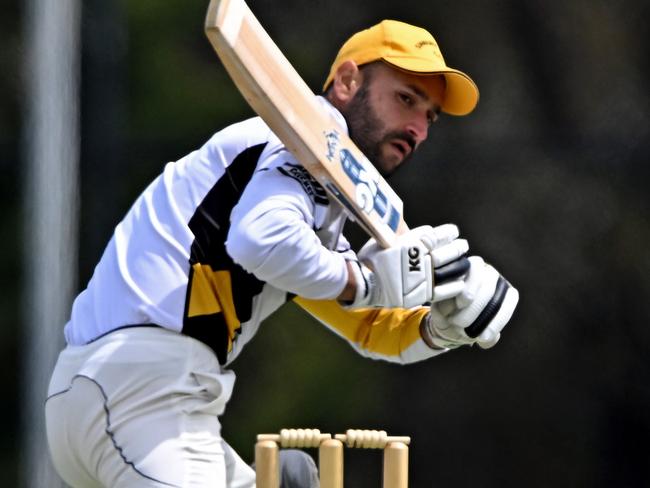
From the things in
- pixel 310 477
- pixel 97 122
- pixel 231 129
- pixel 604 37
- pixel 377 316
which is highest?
pixel 604 37

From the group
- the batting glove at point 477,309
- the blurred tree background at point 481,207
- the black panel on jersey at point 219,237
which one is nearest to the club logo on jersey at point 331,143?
the black panel on jersey at point 219,237

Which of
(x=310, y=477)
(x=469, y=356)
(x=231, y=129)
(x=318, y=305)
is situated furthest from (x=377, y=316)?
(x=469, y=356)

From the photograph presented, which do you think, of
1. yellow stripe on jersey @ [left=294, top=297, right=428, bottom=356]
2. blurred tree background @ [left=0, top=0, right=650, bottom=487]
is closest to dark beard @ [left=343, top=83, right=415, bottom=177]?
yellow stripe on jersey @ [left=294, top=297, right=428, bottom=356]

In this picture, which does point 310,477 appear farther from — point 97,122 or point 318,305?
point 97,122

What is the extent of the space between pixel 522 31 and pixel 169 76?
1.18 m

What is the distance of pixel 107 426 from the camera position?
2.37 m

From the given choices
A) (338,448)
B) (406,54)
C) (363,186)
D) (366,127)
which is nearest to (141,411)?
(338,448)

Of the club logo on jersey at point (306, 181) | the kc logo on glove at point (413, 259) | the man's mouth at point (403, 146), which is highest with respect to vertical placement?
the man's mouth at point (403, 146)

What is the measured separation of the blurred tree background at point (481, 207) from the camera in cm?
477

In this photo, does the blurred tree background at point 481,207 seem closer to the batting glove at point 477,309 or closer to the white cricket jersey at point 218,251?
the batting glove at point 477,309

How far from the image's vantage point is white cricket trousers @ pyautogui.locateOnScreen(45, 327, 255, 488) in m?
2.35

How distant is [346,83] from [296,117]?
30 cm

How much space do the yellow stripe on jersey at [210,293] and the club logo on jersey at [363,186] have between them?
0.76 ft

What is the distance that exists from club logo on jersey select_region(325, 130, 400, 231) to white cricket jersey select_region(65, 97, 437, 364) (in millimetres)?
55
